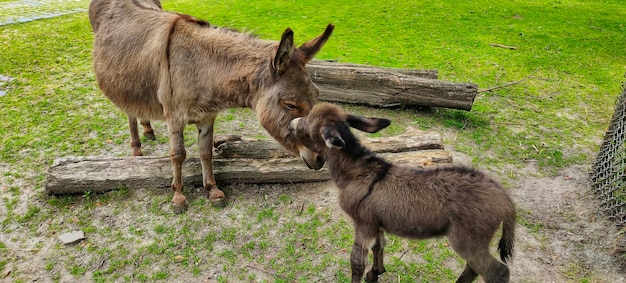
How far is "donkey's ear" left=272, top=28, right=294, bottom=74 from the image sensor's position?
3.50 metres

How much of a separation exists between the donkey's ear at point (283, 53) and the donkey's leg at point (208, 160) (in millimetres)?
1271

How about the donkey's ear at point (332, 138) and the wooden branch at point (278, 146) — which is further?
the wooden branch at point (278, 146)

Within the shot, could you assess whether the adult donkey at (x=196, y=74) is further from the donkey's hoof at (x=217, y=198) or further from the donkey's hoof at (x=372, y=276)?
the donkey's hoof at (x=372, y=276)

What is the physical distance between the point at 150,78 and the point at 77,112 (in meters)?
3.14

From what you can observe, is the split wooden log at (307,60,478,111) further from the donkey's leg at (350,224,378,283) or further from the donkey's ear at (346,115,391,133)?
the donkey's leg at (350,224,378,283)

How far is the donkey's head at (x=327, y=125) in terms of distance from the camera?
11.2 feet

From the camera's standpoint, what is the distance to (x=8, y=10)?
39.8 feet

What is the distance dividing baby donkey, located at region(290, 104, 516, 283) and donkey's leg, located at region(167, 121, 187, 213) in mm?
1460

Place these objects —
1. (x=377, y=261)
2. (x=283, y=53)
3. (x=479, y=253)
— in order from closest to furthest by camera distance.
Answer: (x=479, y=253), (x=283, y=53), (x=377, y=261)

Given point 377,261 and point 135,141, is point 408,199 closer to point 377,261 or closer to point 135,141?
point 377,261

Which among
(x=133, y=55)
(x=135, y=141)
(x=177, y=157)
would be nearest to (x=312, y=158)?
(x=177, y=157)

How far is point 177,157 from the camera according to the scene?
4648 mm

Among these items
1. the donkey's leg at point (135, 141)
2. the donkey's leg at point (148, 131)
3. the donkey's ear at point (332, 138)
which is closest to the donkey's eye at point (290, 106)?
the donkey's ear at point (332, 138)

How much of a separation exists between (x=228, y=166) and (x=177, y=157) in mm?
683
